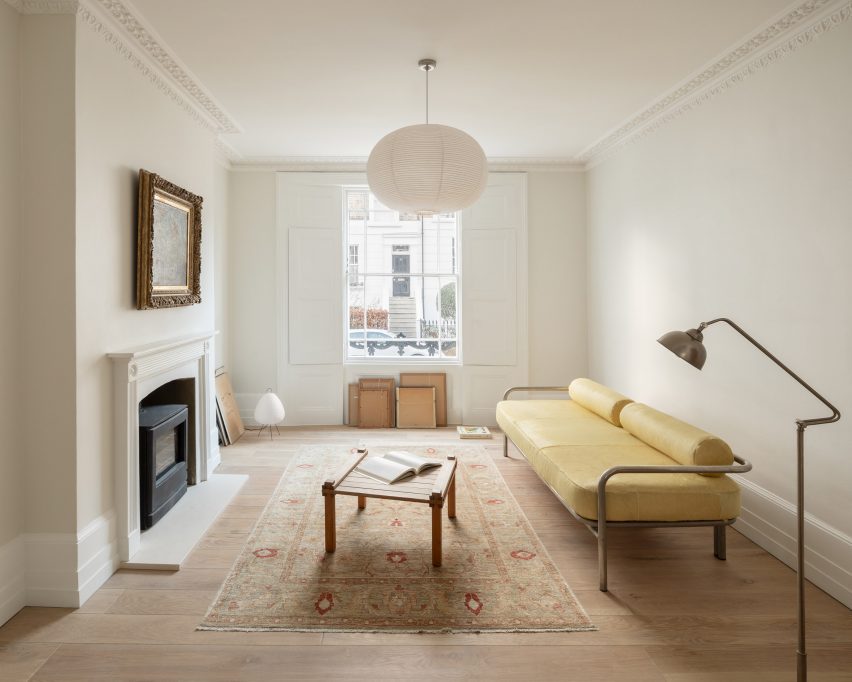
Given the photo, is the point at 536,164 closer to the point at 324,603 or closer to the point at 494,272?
the point at 494,272

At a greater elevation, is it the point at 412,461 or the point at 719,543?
the point at 412,461

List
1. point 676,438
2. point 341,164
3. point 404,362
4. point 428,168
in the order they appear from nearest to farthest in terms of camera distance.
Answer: point 428,168 → point 676,438 → point 341,164 → point 404,362

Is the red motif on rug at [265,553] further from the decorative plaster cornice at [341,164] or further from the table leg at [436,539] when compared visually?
the decorative plaster cornice at [341,164]

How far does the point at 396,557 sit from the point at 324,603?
545 millimetres

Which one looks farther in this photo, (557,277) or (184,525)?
(557,277)

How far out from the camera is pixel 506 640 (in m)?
2.31

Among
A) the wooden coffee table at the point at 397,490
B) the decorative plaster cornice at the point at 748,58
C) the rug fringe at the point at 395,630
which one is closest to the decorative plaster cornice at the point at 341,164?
the decorative plaster cornice at the point at 748,58

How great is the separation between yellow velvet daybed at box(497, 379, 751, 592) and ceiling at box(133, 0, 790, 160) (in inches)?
87.7

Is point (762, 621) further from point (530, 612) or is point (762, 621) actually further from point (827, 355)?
point (827, 355)

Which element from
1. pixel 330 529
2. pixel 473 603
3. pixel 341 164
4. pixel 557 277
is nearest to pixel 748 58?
pixel 557 277

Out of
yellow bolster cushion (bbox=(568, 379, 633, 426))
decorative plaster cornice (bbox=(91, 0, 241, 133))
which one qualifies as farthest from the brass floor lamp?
decorative plaster cornice (bbox=(91, 0, 241, 133))

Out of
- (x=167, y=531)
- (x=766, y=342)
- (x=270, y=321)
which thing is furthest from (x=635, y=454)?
(x=270, y=321)

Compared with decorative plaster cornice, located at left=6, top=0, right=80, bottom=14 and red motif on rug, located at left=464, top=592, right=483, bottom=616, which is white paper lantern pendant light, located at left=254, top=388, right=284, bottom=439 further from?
decorative plaster cornice, located at left=6, top=0, right=80, bottom=14

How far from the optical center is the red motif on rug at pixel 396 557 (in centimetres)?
296
